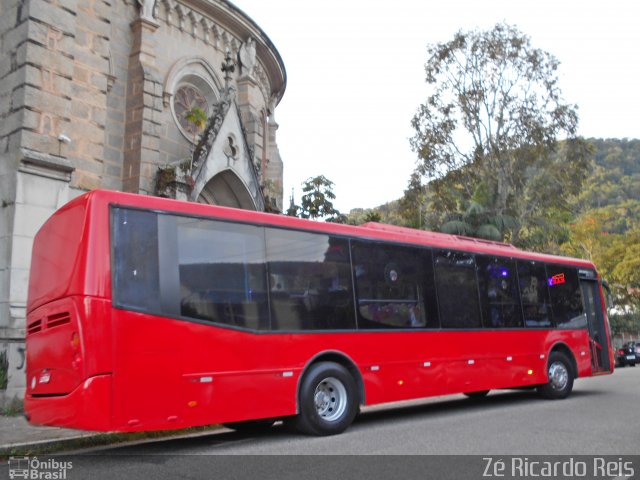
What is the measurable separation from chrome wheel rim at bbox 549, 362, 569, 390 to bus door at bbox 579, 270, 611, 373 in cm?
115

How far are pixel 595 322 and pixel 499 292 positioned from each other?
150 inches

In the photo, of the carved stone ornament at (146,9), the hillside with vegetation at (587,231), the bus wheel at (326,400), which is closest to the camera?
the bus wheel at (326,400)

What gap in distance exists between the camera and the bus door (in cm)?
1342

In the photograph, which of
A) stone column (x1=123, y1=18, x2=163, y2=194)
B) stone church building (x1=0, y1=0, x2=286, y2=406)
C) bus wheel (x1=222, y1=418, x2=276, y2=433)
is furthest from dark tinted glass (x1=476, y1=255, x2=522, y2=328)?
stone column (x1=123, y1=18, x2=163, y2=194)

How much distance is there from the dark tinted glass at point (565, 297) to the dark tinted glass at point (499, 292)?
51.8 inches

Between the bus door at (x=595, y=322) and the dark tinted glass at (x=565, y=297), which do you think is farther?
the bus door at (x=595, y=322)

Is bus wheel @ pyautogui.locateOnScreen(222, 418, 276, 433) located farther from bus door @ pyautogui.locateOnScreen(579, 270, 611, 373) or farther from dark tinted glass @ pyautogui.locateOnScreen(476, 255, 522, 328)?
bus door @ pyautogui.locateOnScreen(579, 270, 611, 373)

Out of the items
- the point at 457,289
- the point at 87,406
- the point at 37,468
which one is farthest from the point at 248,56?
the point at 37,468

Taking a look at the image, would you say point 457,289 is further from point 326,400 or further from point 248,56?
point 248,56

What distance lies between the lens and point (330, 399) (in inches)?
328

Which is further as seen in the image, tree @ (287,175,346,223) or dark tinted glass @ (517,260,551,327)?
tree @ (287,175,346,223)

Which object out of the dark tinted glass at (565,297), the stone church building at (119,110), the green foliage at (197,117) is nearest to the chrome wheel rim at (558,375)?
the dark tinted glass at (565,297)

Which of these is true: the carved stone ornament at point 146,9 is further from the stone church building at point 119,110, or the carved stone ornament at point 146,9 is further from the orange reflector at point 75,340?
the orange reflector at point 75,340

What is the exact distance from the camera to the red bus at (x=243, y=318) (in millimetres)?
6406
